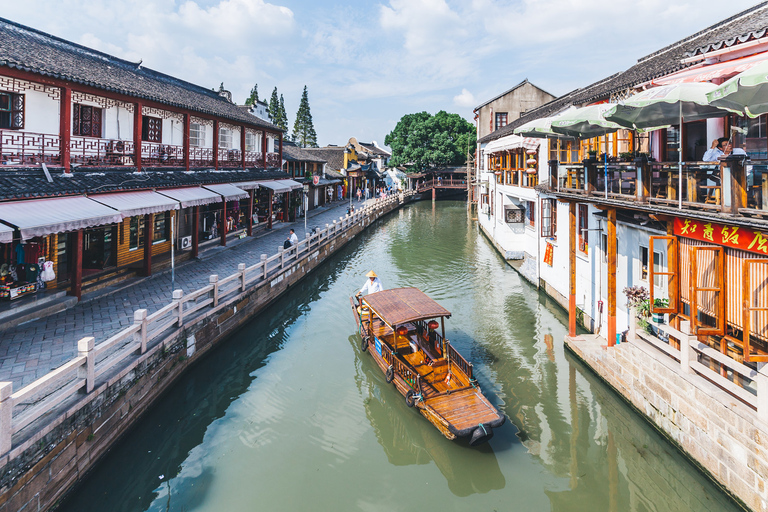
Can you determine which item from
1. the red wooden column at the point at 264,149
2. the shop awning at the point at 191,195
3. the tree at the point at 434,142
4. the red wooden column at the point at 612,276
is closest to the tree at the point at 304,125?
the tree at the point at 434,142

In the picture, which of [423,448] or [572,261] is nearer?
[423,448]

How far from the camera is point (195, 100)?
70.6ft

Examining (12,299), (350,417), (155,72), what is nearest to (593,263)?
(350,417)

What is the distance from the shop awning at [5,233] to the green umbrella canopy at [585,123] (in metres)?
12.5

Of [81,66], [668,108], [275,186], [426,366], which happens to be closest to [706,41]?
[668,108]

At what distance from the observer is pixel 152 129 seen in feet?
59.8

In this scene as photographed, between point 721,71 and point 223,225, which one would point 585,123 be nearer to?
point 721,71

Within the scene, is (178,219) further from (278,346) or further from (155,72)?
(278,346)

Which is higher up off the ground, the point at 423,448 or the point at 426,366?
the point at 426,366

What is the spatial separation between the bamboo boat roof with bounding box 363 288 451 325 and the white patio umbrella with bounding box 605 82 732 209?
219 inches

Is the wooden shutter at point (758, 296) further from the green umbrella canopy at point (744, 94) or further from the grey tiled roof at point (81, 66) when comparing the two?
the grey tiled roof at point (81, 66)

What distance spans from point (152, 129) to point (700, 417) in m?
19.7

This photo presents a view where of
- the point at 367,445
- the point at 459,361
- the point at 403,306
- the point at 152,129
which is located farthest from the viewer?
the point at 152,129

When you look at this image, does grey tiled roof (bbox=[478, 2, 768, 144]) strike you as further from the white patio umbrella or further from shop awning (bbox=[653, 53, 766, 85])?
the white patio umbrella
